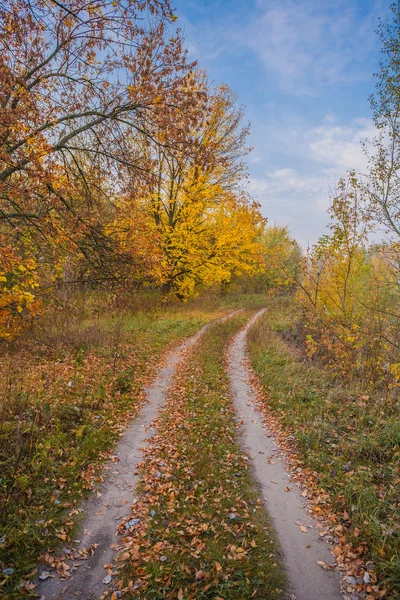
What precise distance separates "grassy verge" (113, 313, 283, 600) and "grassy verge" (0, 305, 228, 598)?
1.00 metres

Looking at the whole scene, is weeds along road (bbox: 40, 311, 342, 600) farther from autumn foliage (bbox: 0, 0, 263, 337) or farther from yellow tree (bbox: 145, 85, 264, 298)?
yellow tree (bbox: 145, 85, 264, 298)

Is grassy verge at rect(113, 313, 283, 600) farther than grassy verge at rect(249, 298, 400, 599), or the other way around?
grassy verge at rect(249, 298, 400, 599)

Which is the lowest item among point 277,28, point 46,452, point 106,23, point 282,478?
point 282,478

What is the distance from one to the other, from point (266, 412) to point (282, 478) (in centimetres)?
257

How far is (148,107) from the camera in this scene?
6.43 m

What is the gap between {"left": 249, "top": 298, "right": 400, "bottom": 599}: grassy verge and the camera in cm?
396

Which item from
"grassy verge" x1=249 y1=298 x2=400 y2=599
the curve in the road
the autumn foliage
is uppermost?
the autumn foliage

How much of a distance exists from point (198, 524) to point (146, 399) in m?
4.21

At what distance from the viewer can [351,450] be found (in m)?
5.65

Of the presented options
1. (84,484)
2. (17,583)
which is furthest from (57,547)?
(84,484)

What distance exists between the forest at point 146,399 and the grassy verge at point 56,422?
4 cm

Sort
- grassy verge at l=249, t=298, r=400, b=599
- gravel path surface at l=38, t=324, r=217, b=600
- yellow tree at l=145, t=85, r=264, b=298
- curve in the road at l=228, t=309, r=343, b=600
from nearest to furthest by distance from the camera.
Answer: gravel path surface at l=38, t=324, r=217, b=600 → curve in the road at l=228, t=309, r=343, b=600 → grassy verge at l=249, t=298, r=400, b=599 → yellow tree at l=145, t=85, r=264, b=298

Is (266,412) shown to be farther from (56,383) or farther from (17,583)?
(17,583)

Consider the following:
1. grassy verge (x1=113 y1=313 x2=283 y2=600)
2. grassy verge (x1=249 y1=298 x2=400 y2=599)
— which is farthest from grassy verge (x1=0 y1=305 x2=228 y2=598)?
grassy verge (x1=249 y1=298 x2=400 y2=599)
